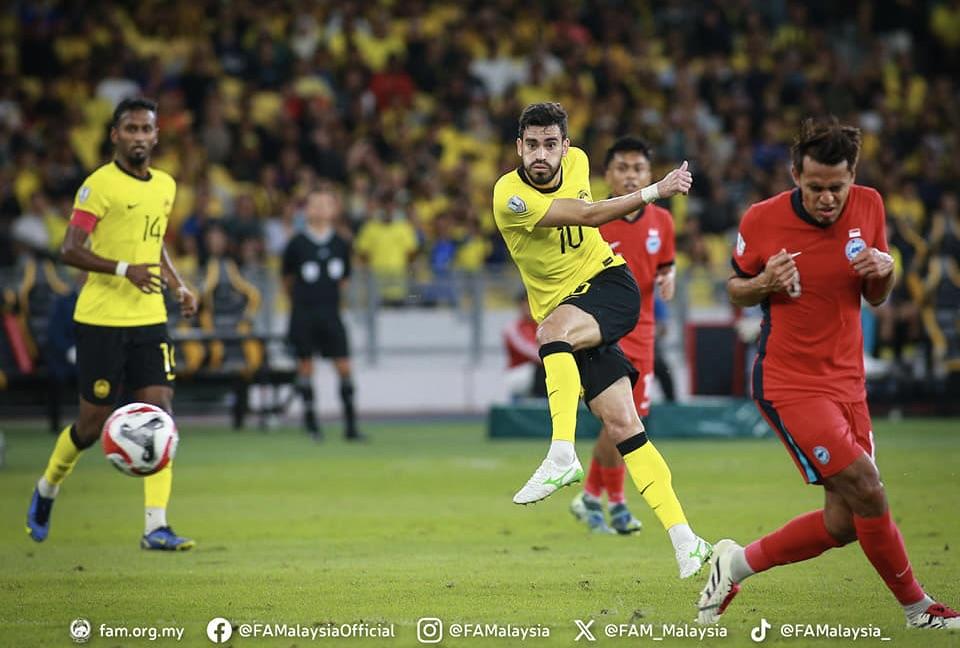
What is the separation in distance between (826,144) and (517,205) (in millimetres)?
1955

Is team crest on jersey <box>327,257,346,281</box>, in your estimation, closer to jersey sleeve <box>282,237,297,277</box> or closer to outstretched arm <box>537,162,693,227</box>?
jersey sleeve <box>282,237,297,277</box>

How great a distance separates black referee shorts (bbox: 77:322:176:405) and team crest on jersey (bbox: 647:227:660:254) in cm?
323

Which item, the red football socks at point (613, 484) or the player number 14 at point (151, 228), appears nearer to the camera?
the player number 14 at point (151, 228)

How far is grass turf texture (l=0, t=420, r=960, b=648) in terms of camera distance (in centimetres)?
723

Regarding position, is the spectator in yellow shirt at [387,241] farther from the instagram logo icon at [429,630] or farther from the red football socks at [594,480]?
the instagram logo icon at [429,630]

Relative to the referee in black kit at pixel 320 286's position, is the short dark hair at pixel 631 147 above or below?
above

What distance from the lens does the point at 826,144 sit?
6.67 m

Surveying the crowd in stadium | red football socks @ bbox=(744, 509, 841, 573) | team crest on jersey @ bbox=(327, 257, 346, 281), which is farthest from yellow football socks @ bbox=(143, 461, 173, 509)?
the crowd in stadium

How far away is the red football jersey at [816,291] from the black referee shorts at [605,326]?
128cm

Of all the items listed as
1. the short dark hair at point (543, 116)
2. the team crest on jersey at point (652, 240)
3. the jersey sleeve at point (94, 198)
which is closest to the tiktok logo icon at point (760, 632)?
the short dark hair at point (543, 116)

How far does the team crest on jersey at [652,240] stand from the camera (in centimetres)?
1056

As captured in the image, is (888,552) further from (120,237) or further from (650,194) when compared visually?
(120,237)

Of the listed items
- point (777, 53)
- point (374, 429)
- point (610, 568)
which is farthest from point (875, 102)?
point (610, 568)

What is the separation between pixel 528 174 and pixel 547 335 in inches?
33.3
